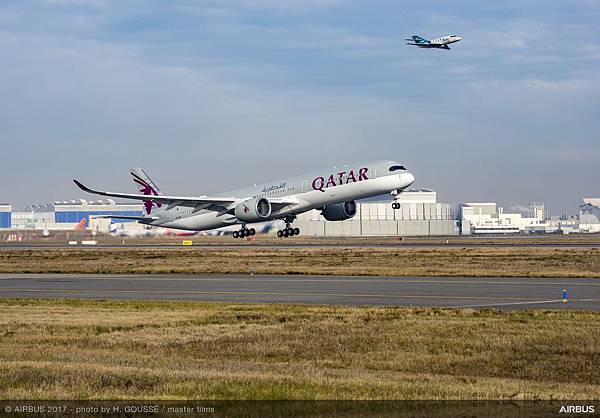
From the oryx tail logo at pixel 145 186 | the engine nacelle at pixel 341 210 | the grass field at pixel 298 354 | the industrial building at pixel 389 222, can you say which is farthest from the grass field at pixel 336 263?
the industrial building at pixel 389 222

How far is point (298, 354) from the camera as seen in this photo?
1762 cm

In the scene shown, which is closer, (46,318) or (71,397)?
(71,397)

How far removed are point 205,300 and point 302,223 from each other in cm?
11197

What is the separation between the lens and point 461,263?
5053 centimetres

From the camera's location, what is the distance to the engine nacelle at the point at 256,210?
2778 inches

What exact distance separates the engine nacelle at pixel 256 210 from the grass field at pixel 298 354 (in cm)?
4394

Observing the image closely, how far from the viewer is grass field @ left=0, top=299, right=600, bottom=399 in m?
13.4

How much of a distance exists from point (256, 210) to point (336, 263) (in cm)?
1892

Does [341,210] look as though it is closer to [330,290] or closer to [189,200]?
[189,200]

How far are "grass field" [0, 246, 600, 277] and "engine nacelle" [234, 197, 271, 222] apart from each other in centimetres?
407

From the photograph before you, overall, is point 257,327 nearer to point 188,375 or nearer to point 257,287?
point 188,375

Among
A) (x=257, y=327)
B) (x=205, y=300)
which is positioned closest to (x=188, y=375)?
(x=257, y=327)

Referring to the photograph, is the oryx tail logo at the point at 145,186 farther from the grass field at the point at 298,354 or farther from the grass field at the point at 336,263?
the grass field at the point at 298,354

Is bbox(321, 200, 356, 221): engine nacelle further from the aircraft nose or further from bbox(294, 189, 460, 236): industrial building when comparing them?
bbox(294, 189, 460, 236): industrial building
